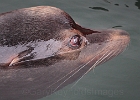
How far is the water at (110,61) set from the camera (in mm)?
5562

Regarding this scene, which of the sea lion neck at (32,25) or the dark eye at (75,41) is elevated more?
the sea lion neck at (32,25)

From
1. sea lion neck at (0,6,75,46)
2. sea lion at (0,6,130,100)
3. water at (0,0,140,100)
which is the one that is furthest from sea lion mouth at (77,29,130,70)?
water at (0,0,140,100)

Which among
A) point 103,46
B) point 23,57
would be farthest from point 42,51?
point 103,46

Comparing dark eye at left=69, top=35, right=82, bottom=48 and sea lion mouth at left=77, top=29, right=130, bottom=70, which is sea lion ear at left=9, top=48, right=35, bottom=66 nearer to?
dark eye at left=69, top=35, right=82, bottom=48

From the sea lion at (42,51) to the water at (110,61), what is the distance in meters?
1.26

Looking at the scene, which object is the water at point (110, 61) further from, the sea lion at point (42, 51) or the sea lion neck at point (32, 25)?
the sea lion neck at point (32, 25)

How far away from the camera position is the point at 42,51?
4160mm

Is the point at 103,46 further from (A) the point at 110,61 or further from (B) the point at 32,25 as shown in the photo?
(A) the point at 110,61

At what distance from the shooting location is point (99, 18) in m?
7.46

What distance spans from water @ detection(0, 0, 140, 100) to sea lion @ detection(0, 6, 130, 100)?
1263 mm

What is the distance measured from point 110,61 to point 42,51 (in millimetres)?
2348

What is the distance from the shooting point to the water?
5.56 metres

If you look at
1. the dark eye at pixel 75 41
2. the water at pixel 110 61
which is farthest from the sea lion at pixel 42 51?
the water at pixel 110 61

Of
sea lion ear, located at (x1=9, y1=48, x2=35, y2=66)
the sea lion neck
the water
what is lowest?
the water
